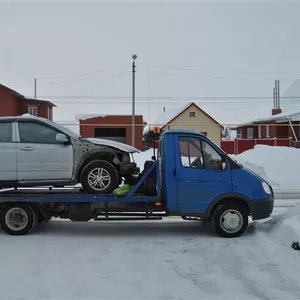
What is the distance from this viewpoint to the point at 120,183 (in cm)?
816

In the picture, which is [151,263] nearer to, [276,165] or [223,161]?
Result: [223,161]

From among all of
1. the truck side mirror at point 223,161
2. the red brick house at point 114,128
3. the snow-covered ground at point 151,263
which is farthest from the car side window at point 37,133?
the red brick house at point 114,128

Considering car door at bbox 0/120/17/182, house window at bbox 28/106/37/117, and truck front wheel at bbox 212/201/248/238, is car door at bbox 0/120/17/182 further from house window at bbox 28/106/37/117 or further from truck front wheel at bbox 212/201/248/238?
house window at bbox 28/106/37/117

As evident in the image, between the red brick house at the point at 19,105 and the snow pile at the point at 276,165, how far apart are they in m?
26.2

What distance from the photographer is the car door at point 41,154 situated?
7.88m

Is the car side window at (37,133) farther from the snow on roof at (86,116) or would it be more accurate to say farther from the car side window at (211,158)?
the snow on roof at (86,116)

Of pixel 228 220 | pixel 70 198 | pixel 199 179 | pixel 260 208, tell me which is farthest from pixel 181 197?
pixel 70 198

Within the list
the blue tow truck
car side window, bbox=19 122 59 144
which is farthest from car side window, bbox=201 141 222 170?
car side window, bbox=19 122 59 144

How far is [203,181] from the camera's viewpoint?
7707 millimetres

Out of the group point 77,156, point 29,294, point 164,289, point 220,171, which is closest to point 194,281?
point 164,289

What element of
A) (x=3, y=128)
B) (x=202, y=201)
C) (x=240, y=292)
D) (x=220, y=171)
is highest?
(x=3, y=128)

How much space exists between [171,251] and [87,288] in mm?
1997

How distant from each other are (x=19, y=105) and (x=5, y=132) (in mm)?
37195

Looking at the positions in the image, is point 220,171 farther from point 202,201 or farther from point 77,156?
point 77,156
